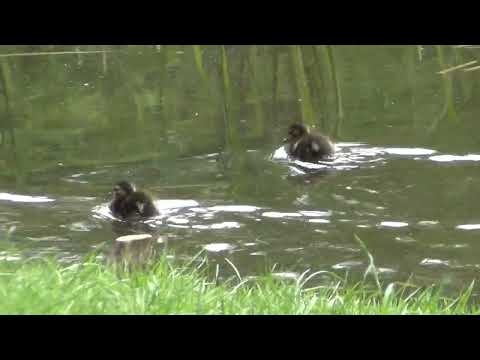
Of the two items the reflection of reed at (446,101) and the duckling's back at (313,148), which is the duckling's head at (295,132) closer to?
the duckling's back at (313,148)

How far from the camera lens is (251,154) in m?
7.38

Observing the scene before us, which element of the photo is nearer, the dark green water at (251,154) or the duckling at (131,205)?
the dark green water at (251,154)

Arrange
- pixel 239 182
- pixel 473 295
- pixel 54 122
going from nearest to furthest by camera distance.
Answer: pixel 473 295 < pixel 239 182 < pixel 54 122

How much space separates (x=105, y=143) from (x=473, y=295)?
377 cm

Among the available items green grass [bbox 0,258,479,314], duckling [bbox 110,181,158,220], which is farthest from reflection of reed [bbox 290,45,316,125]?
green grass [bbox 0,258,479,314]

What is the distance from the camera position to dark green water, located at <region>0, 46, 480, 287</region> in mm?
5469

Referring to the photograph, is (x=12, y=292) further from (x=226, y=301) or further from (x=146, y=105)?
(x=146, y=105)

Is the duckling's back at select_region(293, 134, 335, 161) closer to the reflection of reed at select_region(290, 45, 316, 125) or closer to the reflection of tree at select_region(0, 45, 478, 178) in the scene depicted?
the reflection of tree at select_region(0, 45, 478, 178)

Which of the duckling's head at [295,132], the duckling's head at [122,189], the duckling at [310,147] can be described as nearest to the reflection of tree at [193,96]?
the duckling's head at [295,132]

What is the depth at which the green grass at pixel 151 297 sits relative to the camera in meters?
2.96

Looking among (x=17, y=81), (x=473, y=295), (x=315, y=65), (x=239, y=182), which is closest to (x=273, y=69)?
(x=315, y=65)

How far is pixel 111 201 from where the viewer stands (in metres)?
6.25

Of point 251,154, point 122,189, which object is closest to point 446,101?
point 251,154

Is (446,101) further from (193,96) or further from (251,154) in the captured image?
(193,96)
